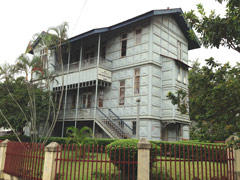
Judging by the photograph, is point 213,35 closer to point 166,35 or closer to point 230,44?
point 230,44

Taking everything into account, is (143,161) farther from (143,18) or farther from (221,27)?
(143,18)

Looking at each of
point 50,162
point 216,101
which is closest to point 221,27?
point 216,101

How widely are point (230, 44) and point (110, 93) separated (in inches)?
582

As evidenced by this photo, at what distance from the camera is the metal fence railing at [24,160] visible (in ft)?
26.4

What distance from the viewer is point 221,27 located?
561 centimetres

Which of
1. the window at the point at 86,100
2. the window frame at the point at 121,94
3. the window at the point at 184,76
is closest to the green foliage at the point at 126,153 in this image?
the window frame at the point at 121,94

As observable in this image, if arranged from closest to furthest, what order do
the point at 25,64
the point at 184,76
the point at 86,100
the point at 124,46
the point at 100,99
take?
the point at 25,64 → the point at 184,76 → the point at 124,46 → the point at 100,99 → the point at 86,100

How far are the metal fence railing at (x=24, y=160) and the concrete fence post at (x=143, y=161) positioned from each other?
3497 millimetres

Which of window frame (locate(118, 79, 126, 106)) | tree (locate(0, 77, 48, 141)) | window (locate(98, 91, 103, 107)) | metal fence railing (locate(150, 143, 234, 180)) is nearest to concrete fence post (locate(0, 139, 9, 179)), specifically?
metal fence railing (locate(150, 143, 234, 180))

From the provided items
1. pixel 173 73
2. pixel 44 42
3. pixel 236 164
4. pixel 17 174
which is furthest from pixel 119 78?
pixel 236 164

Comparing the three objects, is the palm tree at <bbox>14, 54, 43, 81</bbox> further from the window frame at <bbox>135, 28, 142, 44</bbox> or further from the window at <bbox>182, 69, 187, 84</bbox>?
the window at <bbox>182, 69, 187, 84</bbox>

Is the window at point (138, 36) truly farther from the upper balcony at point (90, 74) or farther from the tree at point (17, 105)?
the tree at point (17, 105)

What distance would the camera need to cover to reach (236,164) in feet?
22.2

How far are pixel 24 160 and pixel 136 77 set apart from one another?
1195cm
